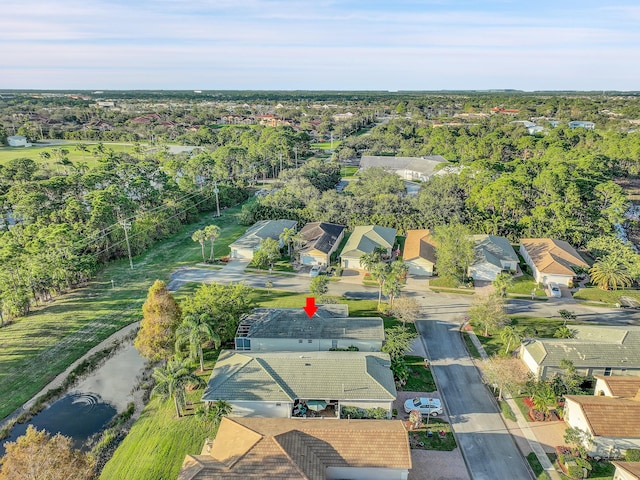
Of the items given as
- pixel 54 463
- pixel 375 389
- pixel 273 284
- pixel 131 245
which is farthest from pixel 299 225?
pixel 54 463

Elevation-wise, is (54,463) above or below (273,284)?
above

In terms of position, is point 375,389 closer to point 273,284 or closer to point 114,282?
point 273,284

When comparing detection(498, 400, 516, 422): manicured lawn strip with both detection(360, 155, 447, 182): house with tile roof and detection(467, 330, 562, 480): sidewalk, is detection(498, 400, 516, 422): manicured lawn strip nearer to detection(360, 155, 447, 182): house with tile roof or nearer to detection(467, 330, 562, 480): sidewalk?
detection(467, 330, 562, 480): sidewalk

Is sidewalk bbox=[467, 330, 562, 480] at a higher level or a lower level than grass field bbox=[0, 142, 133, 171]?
lower

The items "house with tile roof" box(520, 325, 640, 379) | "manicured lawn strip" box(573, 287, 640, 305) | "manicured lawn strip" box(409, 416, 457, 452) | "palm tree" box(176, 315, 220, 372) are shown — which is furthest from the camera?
"manicured lawn strip" box(573, 287, 640, 305)

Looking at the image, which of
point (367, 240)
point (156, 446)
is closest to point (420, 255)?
point (367, 240)

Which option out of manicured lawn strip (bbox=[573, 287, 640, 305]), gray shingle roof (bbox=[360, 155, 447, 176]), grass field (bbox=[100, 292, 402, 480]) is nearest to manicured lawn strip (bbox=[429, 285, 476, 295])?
manicured lawn strip (bbox=[573, 287, 640, 305])
